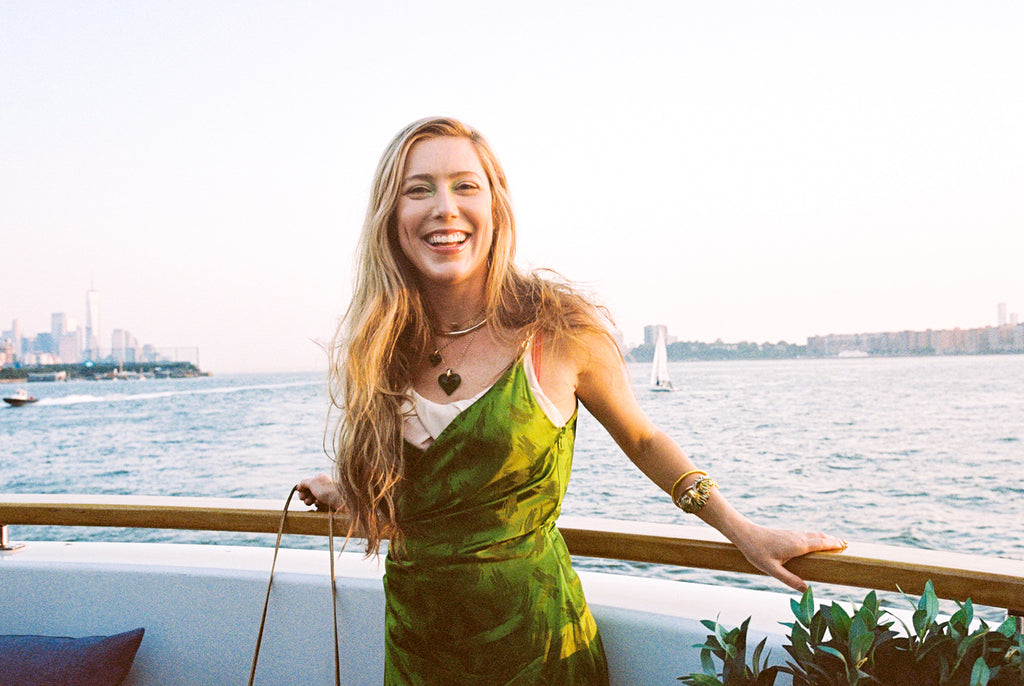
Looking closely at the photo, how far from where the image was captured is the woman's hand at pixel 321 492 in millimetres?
1420

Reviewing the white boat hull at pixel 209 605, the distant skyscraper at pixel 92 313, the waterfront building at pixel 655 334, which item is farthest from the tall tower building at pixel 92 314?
the white boat hull at pixel 209 605

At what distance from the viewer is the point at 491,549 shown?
1.11m

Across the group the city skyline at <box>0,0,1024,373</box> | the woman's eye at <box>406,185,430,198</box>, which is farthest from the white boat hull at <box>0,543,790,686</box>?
the city skyline at <box>0,0,1024,373</box>

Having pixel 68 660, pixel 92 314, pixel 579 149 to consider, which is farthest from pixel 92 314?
pixel 68 660

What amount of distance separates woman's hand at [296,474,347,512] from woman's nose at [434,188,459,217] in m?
0.57

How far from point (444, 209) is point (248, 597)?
94 centimetres

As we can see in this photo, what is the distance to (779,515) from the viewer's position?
23.2 meters

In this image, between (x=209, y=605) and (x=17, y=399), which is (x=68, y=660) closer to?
(x=209, y=605)

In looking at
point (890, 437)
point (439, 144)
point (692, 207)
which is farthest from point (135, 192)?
point (439, 144)

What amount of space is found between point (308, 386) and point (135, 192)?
982 inches

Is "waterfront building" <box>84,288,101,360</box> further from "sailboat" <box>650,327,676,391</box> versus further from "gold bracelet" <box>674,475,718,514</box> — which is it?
"gold bracelet" <box>674,475,718,514</box>

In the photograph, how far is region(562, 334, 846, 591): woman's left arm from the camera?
1.11m

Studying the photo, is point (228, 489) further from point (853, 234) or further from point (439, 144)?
point (853, 234)

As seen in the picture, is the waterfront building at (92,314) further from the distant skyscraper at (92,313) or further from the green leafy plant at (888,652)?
the green leafy plant at (888,652)
